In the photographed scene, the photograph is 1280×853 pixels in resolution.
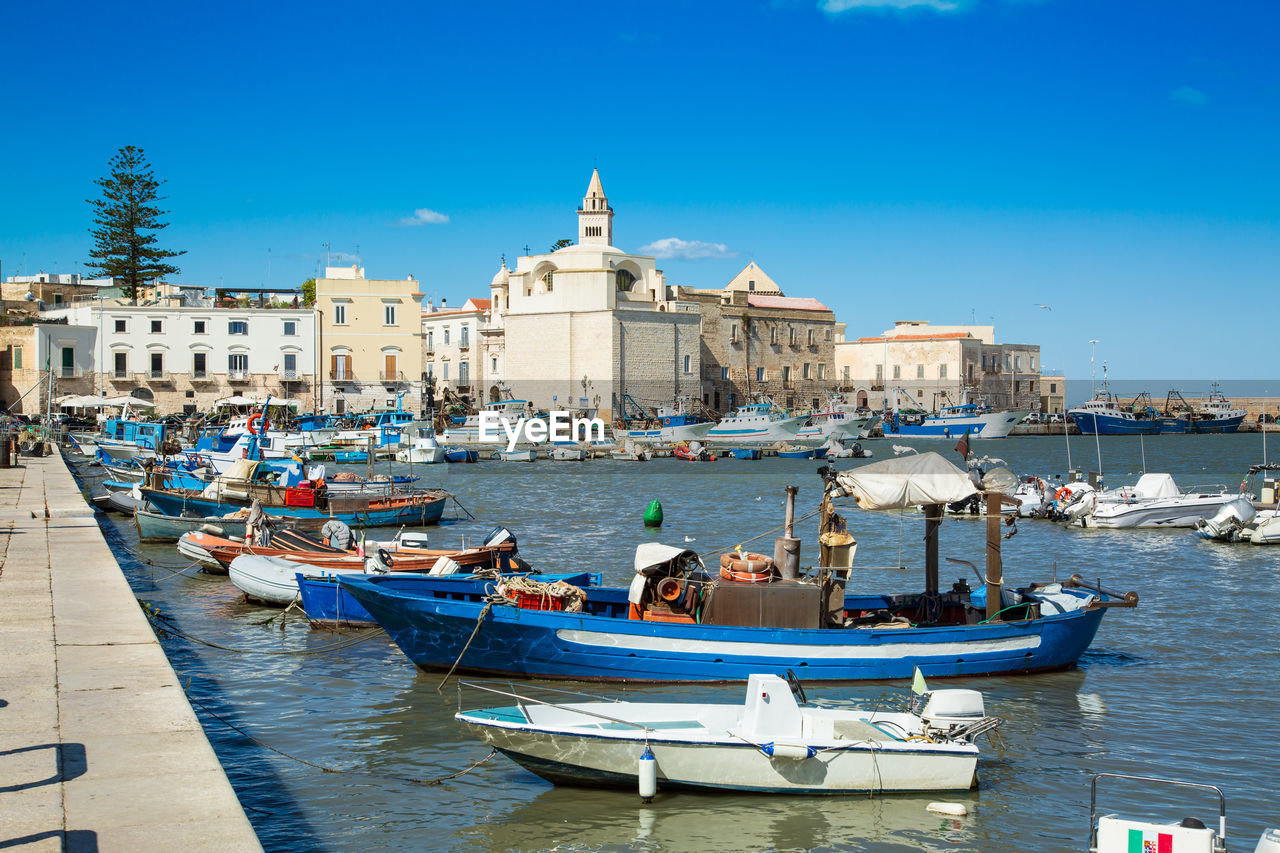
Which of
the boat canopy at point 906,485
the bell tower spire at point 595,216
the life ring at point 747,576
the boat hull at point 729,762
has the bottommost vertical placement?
the boat hull at point 729,762

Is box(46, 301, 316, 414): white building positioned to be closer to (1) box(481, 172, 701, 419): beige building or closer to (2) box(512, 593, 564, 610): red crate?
(1) box(481, 172, 701, 419): beige building

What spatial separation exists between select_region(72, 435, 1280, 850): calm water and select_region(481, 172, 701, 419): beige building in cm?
5365

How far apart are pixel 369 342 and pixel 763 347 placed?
1353 inches

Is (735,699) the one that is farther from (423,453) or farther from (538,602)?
(423,453)

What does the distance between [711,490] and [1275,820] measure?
3383 centimetres

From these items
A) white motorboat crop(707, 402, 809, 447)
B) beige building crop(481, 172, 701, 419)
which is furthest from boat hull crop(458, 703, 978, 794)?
beige building crop(481, 172, 701, 419)

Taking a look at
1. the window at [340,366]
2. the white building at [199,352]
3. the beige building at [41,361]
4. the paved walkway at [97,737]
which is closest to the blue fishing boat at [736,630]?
the paved walkway at [97,737]

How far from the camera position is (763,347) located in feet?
300

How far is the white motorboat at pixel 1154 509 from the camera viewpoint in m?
31.0

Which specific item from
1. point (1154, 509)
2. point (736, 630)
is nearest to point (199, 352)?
point (1154, 509)

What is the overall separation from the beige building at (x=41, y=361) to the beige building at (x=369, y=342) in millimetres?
12563

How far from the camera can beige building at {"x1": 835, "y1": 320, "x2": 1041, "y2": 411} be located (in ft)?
324

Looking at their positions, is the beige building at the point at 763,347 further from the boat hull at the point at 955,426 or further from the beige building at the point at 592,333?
the boat hull at the point at 955,426

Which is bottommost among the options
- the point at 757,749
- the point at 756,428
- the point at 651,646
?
the point at 757,749
